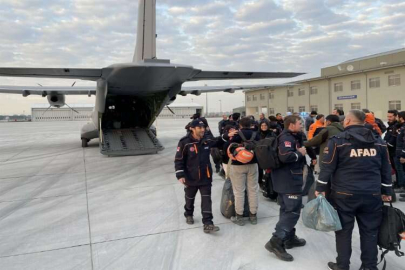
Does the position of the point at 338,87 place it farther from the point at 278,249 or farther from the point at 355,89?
the point at 278,249

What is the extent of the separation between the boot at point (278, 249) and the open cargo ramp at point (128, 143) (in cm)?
800

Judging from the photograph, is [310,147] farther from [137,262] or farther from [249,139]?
[137,262]

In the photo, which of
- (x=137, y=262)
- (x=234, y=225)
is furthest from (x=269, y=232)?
(x=137, y=262)

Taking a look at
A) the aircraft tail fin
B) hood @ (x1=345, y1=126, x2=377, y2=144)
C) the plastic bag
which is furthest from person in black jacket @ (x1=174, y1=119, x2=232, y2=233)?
the aircraft tail fin

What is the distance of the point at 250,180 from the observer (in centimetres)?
434

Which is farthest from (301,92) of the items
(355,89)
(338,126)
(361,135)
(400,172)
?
(361,135)

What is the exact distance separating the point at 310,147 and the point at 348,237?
259 centimetres

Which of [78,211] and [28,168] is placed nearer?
[78,211]

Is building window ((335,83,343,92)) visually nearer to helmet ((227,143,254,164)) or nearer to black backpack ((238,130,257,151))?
black backpack ((238,130,257,151))

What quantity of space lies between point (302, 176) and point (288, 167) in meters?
0.23

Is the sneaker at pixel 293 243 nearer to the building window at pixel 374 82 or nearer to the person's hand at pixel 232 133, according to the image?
the person's hand at pixel 232 133

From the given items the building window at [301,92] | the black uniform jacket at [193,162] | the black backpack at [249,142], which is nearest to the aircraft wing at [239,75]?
the black backpack at [249,142]

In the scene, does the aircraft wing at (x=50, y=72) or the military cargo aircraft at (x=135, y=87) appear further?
the military cargo aircraft at (x=135, y=87)

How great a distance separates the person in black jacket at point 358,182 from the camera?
9.30 feet
